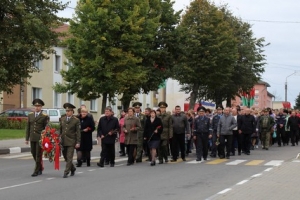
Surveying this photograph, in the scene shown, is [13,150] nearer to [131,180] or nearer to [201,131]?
[201,131]

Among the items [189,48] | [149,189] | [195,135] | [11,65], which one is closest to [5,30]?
[11,65]

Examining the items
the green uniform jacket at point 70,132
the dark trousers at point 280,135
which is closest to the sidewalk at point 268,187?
the green uniform jacket at point 70,132

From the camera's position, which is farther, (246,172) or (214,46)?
(214,46)

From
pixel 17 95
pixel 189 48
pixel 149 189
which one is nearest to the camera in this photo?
pixel 149 189

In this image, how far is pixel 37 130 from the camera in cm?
1658

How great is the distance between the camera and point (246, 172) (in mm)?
18078

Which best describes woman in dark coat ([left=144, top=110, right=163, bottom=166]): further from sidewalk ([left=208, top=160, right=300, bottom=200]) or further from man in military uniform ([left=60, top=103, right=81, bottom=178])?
man in military uniform ([left=60, top=103, right=81, bottom=178])

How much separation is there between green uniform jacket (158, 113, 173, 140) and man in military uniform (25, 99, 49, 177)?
5.44 meters

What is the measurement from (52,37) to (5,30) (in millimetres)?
1859

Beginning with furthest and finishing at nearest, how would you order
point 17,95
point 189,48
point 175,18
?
1. point 17,95
2. point 189,48
3. point 175,18

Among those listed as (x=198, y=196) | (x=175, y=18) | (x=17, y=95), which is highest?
(x=175, y=18)

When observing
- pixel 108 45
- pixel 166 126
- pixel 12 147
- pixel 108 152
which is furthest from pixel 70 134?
pixel 108 45

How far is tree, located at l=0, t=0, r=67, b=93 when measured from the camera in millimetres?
24578

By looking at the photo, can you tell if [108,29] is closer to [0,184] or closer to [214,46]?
[214,46]
